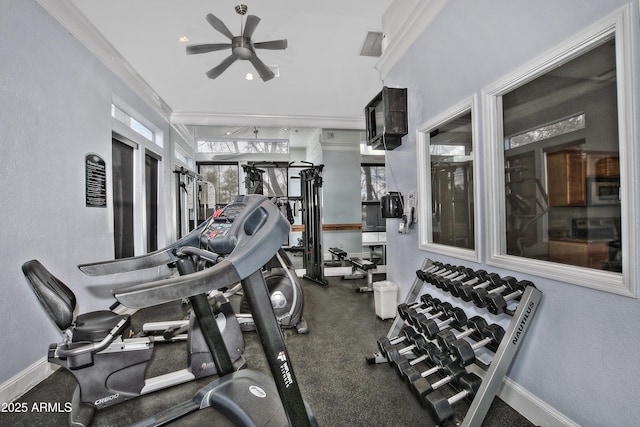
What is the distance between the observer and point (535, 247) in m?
1.74

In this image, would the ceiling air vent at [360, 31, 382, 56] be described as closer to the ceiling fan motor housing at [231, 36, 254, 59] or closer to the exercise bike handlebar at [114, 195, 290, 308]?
the ceiling fan motor housing at [231, 36, 254, 59]

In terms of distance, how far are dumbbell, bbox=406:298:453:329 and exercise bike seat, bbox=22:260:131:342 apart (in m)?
1.96

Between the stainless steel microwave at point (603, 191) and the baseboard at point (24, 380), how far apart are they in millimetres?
3734

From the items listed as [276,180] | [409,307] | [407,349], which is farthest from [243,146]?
[407,349]

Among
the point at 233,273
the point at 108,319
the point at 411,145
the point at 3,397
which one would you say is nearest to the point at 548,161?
the point at 411,145

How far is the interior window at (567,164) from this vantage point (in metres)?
1.32

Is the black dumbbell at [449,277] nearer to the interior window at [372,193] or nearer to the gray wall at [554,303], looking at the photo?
the gray wall at [554,303]

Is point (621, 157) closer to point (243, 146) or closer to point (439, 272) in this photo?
point (439, 272)

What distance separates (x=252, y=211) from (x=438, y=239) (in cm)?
212

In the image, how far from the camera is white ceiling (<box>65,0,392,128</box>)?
2.95m

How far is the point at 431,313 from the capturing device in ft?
6.89

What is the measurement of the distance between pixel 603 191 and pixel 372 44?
3.18 meters

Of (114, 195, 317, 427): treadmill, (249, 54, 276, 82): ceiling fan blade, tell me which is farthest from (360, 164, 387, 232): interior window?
(114, 195, 317, 427): treadmill

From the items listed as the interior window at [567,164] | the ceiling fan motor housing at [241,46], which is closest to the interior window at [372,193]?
the ceiling fan motor housing at [241,46]
